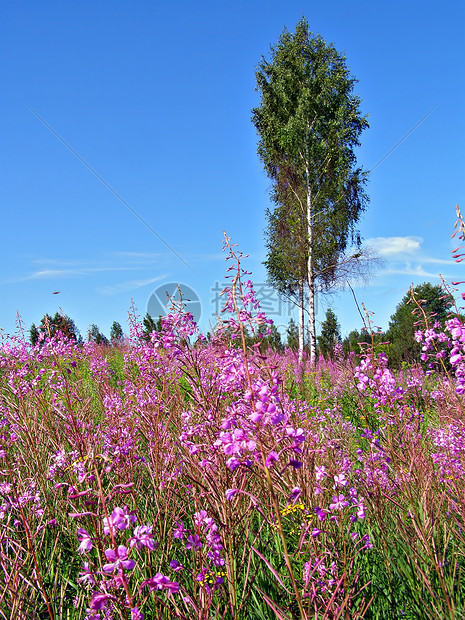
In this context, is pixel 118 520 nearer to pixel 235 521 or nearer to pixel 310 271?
pixel 235 521

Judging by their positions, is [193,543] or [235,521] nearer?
[193,543]

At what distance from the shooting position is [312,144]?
15531 millimetres

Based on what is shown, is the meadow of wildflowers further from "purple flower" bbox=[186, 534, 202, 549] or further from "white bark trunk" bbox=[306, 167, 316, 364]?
"white bark trunk" bbox=[306, 167, 316, 364]

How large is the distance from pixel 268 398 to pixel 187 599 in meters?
0.85

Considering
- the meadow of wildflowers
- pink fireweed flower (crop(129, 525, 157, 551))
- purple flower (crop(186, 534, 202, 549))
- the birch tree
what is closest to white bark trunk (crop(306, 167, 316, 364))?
the birch tree

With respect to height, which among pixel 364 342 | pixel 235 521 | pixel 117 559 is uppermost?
pixel 364 342

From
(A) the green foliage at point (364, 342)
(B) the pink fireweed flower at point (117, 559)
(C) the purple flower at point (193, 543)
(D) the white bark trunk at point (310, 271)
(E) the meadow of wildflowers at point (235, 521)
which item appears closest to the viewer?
(B) the pink fireweed flower at point (117, 559)

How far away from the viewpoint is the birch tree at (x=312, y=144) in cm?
1542

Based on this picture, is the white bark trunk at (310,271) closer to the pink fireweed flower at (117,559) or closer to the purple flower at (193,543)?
the purple flower at (193,543)

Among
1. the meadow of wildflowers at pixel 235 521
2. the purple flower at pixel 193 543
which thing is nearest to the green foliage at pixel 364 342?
the meadow of wildflowers at pixel 235 521

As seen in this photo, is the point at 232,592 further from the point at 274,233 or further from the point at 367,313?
the point at 274,233

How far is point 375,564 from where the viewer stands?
2.10 m

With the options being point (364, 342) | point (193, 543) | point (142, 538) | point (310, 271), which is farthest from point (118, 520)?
point (310, 271)

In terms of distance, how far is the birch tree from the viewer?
15.4 meters
